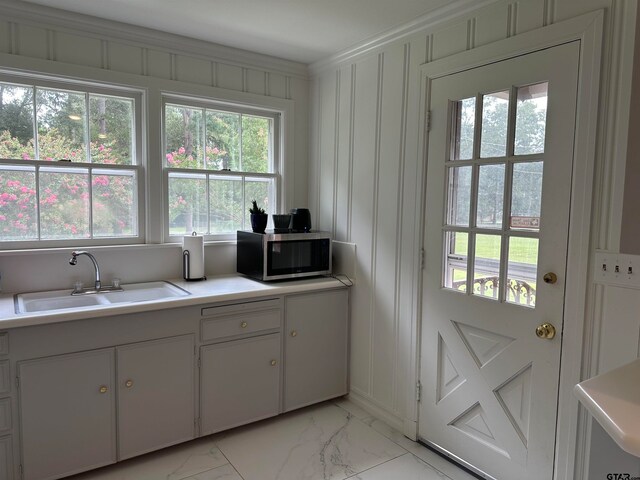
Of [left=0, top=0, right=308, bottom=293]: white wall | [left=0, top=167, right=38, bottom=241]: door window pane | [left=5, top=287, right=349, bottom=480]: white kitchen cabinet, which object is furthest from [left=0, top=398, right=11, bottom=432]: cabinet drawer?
[left=0, top=167, right=38, bottom=241]: door window pane

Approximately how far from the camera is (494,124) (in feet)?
6.81

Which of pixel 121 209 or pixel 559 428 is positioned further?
pixel 121 209

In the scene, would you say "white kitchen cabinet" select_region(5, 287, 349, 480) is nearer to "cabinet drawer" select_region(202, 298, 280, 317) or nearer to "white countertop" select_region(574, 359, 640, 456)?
"cabinet drawer" select_region(202, 298, 280, 317)

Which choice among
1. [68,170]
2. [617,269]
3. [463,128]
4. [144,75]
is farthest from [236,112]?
[617,269]

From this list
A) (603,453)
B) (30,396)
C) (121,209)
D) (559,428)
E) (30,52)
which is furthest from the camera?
(121,209)

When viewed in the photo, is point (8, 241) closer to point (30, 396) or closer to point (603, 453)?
point (30, 396)

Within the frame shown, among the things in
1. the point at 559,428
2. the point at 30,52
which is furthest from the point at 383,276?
the point at 30,52

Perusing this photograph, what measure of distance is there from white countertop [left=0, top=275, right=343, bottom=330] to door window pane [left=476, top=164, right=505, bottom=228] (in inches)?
43.6

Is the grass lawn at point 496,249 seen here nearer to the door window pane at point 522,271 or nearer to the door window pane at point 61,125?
the door window pane at point 522,271

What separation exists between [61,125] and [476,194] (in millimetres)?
2324

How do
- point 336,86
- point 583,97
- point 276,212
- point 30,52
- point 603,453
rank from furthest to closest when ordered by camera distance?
point 276,212 → point 336,86 → point 30,52 → point 583,97 → point 603,453

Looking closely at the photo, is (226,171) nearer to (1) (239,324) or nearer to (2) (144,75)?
(2) (144,75)

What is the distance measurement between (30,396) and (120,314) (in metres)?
0.50

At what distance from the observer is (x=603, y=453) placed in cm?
122
